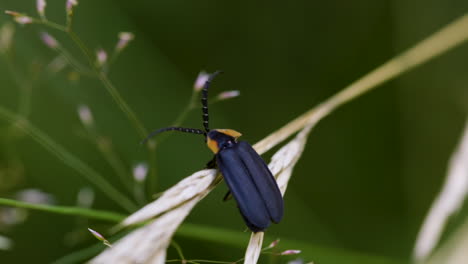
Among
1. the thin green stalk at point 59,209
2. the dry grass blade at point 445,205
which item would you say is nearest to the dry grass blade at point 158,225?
the thin green stalk at point 59,209

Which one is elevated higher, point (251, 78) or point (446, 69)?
point (251, 78)

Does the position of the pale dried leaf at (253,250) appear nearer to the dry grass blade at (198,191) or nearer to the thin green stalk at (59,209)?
the dry grass blade at (198,191)

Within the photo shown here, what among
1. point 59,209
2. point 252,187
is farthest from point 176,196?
point 252,187

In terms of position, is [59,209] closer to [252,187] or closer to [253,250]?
[253,250]

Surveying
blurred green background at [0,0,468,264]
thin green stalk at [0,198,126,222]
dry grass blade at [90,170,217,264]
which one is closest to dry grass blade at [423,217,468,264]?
dry grass blade at [90,170,217,264]

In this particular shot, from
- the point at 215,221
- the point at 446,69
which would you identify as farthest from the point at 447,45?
the point at 215,221

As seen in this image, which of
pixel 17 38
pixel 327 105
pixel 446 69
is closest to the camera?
pixel 327 105

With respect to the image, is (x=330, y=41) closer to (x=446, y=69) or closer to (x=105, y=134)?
(x=446, y=69)

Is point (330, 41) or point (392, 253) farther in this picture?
point (330, 41)

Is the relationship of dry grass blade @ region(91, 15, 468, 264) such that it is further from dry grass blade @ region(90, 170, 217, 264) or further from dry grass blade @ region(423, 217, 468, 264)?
dry grass blade @ region(423, 217, 468, 264)
